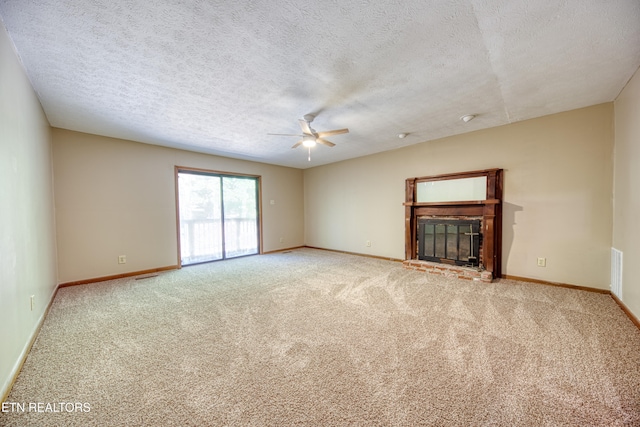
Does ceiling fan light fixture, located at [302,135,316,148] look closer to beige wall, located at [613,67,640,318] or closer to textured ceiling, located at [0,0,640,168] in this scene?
textured ceiling, located at [0,0,640,168]

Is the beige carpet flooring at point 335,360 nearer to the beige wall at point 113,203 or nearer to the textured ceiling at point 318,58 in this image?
the beige wall at point 113,203

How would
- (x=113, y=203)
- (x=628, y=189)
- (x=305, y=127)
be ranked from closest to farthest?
(x=628, y=189) → (x=305, y=127) → (x=113, y=203)

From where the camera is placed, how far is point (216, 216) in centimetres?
514

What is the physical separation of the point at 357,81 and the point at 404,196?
2881 millimetres

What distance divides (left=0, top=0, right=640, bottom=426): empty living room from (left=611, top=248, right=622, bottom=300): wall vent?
0.11ft

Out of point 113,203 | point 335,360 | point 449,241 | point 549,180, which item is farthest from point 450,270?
point 113,203

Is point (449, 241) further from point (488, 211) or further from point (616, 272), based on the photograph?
point (616, 272)

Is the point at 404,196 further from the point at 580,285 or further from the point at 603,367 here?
the point at 603,367

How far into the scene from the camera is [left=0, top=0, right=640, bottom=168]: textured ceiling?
4.92 feet

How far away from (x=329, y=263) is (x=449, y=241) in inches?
86.8

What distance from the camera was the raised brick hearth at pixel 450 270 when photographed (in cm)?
344

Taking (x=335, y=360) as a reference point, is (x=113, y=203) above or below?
above

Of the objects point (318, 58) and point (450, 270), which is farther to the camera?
point (450, 270)

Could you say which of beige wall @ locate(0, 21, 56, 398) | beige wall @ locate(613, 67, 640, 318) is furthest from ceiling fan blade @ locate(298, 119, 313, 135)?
beige wall @ locate(613, 67, 640, 318)
